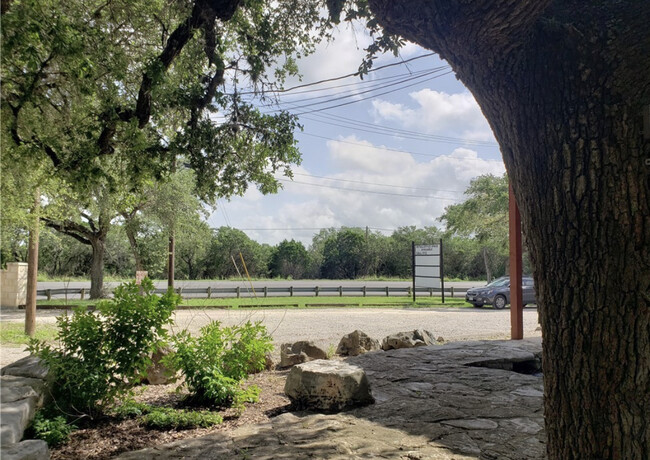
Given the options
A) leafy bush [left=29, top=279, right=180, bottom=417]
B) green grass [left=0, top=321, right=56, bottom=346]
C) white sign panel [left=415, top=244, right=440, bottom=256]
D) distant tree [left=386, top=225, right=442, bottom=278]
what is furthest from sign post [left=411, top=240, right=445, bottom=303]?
distant tree [left=386, top=225, right=442, bottom=278]

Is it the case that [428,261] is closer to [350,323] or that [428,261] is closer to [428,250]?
[428,250]

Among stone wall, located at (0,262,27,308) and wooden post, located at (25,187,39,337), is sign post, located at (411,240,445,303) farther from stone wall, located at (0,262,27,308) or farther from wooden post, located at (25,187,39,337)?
stone wall, located at (0,262,27,308)

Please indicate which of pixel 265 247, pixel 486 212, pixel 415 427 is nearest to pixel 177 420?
pixel 415 427

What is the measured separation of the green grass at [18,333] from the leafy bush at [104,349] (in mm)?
5598

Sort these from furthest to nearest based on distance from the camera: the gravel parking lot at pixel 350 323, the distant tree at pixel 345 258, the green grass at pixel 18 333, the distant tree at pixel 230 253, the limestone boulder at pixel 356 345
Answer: the distant tree at pixel 345 258, the distant tree at pixel 230 253, the gravel parking lot at pixel 350 323, the green grass at pixel 18 333, the limestone boulder at pixel 356 345

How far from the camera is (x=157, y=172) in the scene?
7.38 metres

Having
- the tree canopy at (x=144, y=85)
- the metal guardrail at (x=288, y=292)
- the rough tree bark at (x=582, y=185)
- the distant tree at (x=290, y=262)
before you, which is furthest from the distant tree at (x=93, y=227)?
the distant tree at (x=290, y=262)

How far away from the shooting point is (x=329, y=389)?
191 inches

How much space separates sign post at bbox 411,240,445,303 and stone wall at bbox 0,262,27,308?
648 inches

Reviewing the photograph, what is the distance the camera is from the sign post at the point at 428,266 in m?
21.8

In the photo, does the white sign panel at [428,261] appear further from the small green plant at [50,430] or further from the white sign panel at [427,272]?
the small green plant at [50,430]

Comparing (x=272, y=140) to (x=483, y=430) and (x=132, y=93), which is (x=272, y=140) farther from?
(x=483, y=430)

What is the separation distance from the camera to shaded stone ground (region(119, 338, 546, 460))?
12.1 ft

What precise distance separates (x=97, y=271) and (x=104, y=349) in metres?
17.9
